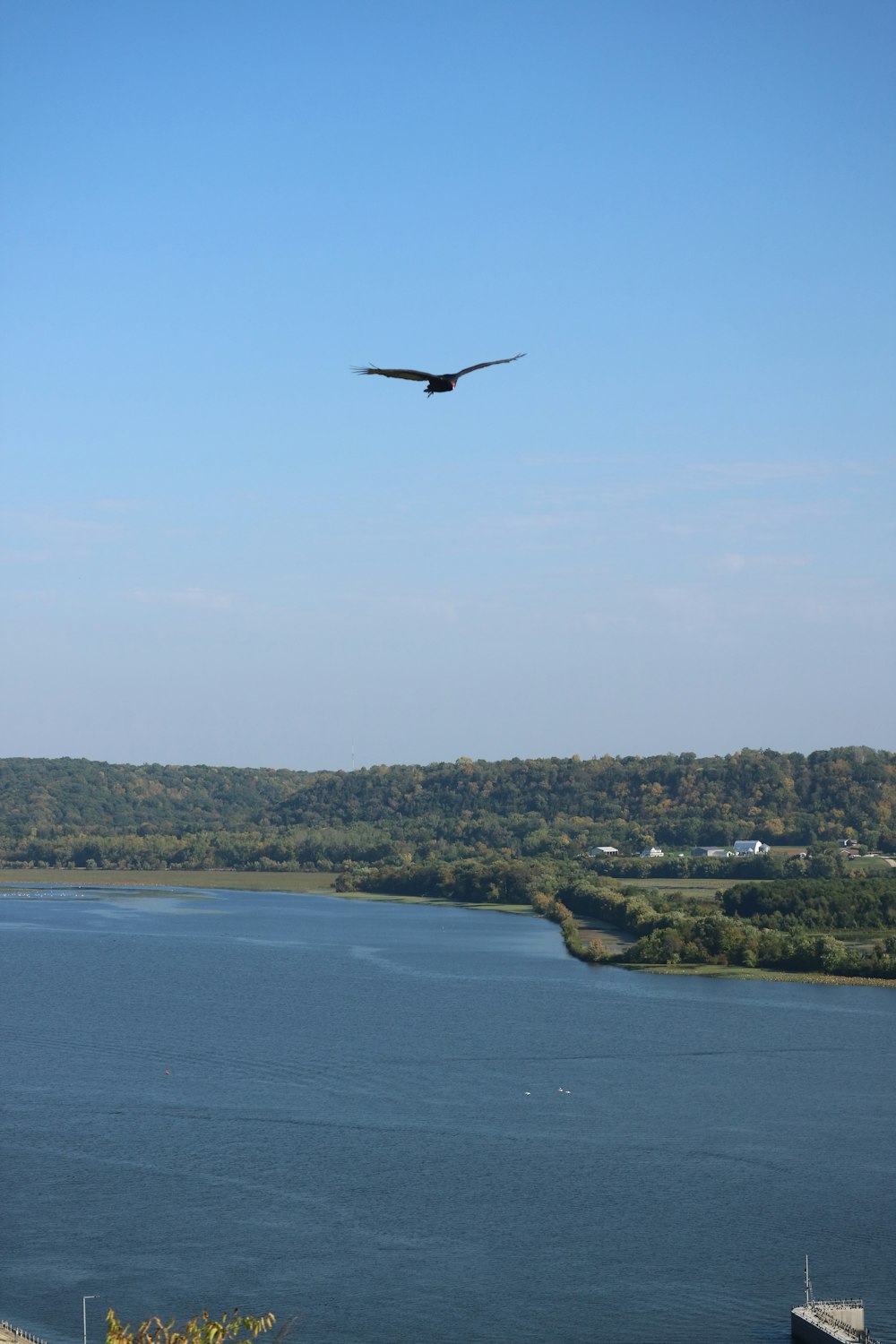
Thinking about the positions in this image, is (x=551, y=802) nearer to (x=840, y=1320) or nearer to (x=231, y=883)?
(x=231, y=883)

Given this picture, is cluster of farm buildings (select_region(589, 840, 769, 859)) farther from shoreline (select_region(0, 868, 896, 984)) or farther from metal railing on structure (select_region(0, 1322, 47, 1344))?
metal railing on structure (select_region(0, 1322, 47, 1344))

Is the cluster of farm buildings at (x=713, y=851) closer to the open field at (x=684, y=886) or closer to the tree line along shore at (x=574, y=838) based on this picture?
the tree line along shore at (x=574, y=838)

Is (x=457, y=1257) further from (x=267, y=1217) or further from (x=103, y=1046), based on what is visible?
(x=103, y=1046)

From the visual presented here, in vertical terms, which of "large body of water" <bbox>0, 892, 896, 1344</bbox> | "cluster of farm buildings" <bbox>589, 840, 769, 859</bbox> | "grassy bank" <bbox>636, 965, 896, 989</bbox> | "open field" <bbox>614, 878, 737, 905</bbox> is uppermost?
"cluster of farm buildings" <bbox>589, 840, 769, 859</bbox>

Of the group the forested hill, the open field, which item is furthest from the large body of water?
the forested hill

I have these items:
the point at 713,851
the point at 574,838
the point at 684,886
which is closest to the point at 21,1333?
the point at 684,886

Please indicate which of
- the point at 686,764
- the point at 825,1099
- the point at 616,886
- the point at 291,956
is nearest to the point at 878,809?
the point at 686,764
